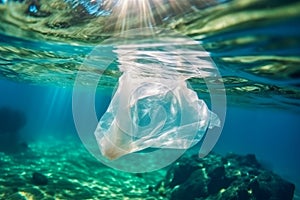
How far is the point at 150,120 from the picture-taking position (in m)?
7.74

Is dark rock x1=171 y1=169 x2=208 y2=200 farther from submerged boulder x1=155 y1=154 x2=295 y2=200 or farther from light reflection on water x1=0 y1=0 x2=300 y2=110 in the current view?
light reflection on water x1=0 y1=0 x2=300 y2=110

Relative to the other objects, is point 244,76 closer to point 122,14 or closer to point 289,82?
point 289,82

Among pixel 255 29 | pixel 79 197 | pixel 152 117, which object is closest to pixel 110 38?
pixel 152 117

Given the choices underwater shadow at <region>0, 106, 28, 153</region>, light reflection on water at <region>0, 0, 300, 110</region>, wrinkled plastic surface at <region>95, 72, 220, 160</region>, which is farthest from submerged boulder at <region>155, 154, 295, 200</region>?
underwater shadow at <region>0, 106, 28, 153</region>

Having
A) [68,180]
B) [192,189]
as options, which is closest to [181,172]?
[192,189]

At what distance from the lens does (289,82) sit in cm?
1273

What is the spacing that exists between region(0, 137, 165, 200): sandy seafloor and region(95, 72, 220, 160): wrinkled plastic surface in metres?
7.50

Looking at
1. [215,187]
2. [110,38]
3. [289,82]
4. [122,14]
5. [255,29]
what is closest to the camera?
[255,29]

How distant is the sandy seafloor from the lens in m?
13.3

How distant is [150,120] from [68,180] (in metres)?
10.6

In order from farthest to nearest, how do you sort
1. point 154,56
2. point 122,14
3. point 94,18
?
point 154,56 → point 94,18 → point 122,14

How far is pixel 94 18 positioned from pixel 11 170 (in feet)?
43.8

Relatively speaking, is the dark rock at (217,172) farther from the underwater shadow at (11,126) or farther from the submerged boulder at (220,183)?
the underwater shadow at (11,126)

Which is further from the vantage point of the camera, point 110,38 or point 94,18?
point 110,38
